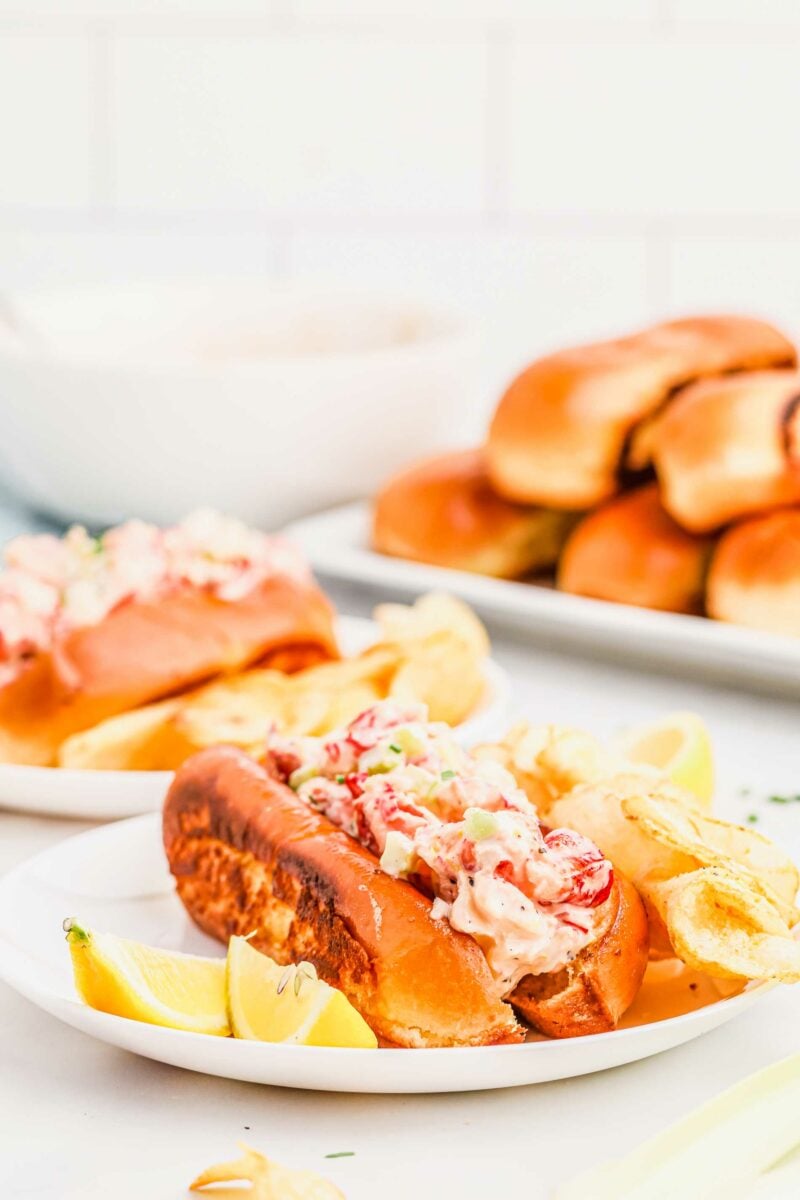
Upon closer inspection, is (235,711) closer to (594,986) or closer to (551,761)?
(551,761)

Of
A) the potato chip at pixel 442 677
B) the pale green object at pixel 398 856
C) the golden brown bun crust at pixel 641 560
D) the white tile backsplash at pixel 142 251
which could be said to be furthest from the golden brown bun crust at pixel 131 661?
the white tile backsplash at pixel 142 251

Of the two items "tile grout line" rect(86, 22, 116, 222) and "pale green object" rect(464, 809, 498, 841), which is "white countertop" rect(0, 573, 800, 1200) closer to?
"pale green object" rect(464, 809, 498, 841)

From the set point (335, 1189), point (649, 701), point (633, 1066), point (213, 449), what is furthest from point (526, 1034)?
point (213, 449)

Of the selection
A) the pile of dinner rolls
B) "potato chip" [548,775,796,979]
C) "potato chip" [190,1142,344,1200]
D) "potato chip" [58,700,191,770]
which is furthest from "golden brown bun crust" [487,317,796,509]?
"potato chip" [190,1142,344,1200]

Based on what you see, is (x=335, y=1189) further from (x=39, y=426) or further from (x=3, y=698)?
(x=39, y=426)

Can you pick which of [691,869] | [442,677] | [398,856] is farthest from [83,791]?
[691,869]
